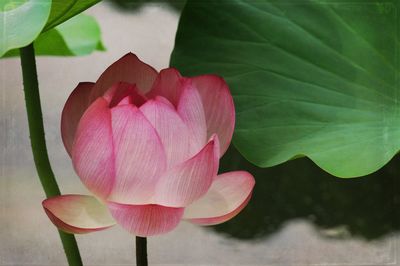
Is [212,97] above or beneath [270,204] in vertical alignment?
above

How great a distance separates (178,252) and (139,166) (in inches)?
69.3

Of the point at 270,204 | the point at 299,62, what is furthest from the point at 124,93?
the point at 270,204

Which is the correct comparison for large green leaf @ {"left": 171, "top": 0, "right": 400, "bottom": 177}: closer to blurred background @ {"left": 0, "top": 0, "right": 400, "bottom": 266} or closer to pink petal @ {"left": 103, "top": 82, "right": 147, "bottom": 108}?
pink petal @ {"left": 103, "top": 82, "right": 147, "bottom": 108}

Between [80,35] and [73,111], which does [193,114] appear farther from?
[80,35]

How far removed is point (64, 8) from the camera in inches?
15.7

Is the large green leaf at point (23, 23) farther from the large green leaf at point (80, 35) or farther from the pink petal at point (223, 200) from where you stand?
the large green leaf at point (80, 35)

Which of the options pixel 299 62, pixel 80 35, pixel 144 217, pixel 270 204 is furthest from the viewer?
pixel 270 204

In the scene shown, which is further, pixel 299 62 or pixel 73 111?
pixel 299 62

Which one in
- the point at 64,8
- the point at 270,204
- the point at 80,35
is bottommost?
the point at 270,204

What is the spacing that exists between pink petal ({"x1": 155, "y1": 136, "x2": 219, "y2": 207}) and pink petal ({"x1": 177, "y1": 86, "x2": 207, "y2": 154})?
0.02 metres

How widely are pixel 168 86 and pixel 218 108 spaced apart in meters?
0.03

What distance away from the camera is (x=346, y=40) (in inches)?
20.8

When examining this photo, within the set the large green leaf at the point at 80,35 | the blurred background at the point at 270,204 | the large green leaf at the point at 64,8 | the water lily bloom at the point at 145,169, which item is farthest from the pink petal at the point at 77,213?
the blurred background at the point at 270,204

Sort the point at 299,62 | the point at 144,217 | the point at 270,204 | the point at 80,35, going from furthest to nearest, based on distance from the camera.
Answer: the point at 270,204, the point at 80,35, the point at 299,62, the point at 144,217
